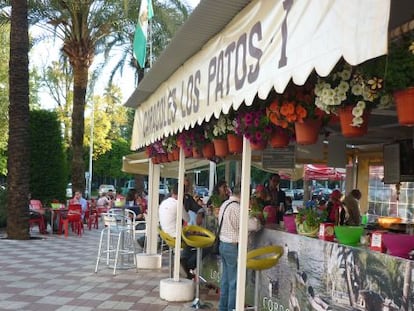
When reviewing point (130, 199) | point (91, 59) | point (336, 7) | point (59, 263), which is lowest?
point (59, 263)

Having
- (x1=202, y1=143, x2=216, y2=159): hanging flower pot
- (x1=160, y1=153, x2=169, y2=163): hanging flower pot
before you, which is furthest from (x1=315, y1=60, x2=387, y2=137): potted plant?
(x1=160, y1=153, x2=169, y2=163): hanging flower pot

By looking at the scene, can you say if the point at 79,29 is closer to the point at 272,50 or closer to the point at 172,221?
the point at 172,221

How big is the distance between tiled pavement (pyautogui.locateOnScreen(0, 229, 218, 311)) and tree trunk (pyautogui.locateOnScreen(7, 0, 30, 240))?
1.97m

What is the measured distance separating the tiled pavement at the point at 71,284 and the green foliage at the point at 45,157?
6.07 m

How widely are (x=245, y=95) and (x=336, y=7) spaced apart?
47.9 inches

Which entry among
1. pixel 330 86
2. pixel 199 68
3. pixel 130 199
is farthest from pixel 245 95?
pixel 130 199

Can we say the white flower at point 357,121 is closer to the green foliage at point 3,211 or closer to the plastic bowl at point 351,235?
the plastic bowl at point 351,235

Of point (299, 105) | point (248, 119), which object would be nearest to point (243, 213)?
point (248, 119)

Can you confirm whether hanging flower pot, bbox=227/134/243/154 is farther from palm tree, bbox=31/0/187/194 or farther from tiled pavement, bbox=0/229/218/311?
palm tree, bbox=31/0/187/194

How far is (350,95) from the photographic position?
299 centimetres

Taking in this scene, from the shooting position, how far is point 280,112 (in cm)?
368

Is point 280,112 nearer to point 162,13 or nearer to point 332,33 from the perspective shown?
point 332,33

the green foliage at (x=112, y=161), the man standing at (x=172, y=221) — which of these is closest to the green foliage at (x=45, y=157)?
the man standing at (x=172, y=221)

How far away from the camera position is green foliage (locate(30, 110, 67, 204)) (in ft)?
60.2
